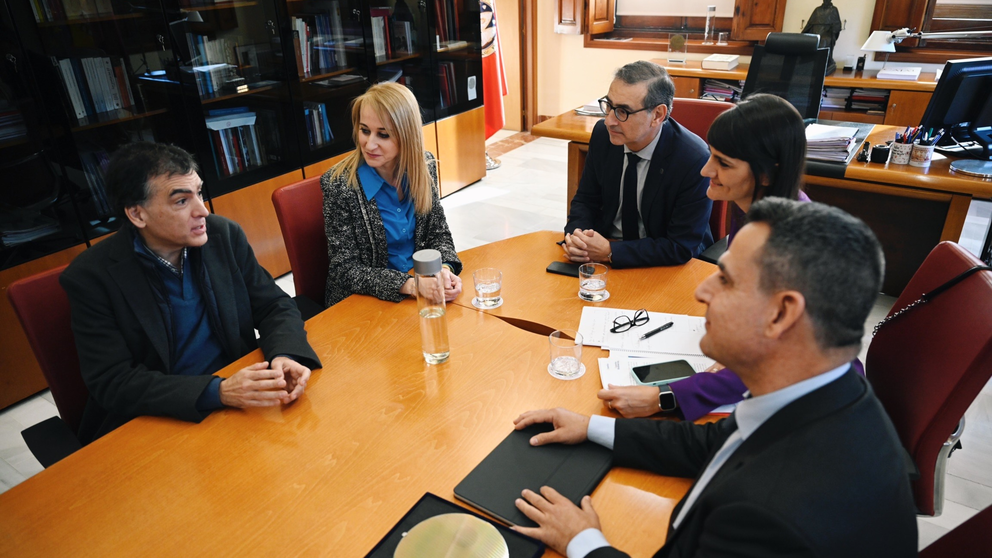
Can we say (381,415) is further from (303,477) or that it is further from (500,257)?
(500,257)

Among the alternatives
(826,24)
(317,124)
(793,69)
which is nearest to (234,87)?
(317,124)

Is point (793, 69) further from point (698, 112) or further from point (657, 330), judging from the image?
point (657, 330)

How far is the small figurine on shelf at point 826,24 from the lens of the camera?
459cm

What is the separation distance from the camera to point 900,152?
2.82 metres

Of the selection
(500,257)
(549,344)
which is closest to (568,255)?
(500,257)

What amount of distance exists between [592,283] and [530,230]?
8.01 ft

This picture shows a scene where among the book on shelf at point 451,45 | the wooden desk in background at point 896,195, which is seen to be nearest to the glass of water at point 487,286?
the wooden desk in background at point 896,195

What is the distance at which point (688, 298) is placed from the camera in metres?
1.80

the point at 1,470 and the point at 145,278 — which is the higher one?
the point at 145,278

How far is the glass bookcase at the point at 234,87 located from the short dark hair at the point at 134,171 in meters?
1.72

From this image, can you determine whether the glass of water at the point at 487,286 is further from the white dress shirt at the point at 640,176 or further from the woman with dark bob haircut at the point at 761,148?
the white dress shirt at the point at 640,176

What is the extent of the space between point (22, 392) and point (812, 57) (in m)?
4.47

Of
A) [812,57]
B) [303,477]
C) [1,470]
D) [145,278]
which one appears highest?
[812,57]

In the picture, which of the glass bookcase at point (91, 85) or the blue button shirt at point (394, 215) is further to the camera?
the glass bookcase at point (91, 85)
